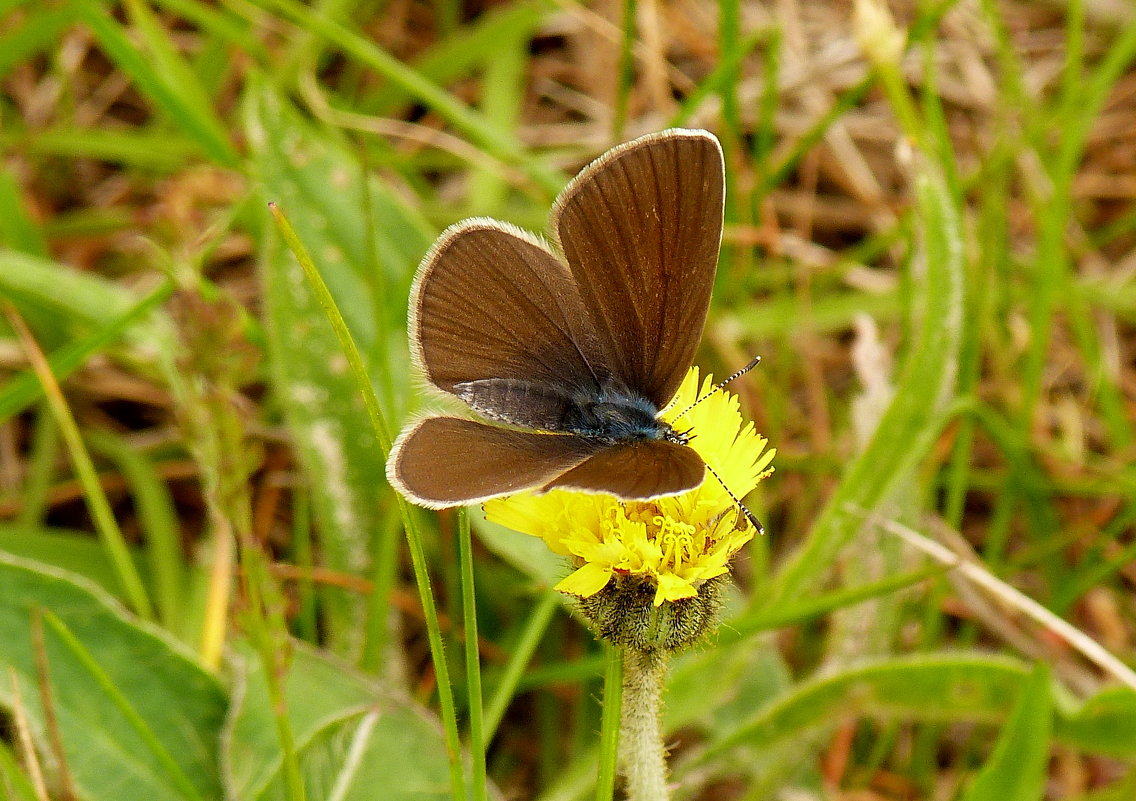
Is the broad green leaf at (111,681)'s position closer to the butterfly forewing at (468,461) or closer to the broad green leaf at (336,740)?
the broad green leaf at (336,740)

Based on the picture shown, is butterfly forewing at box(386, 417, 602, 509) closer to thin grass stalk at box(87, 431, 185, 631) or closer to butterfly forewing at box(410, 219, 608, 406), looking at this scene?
butterfly forewing at box(410, 219, 608, 406)

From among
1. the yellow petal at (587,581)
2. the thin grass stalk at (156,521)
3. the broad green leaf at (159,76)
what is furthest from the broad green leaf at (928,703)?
the broad green leaf at (159,76)

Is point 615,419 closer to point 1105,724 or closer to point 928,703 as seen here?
point 928,703

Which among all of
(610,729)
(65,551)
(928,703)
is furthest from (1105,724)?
(65,551)

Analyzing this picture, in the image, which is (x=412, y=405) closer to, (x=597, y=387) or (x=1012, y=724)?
(x=597, y=387)

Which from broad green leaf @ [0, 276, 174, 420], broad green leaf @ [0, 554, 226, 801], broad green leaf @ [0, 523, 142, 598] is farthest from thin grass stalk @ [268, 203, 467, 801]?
broad green leaf @ [0, 523, 142, 598]

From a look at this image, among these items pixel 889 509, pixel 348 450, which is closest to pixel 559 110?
pixel 348 450
